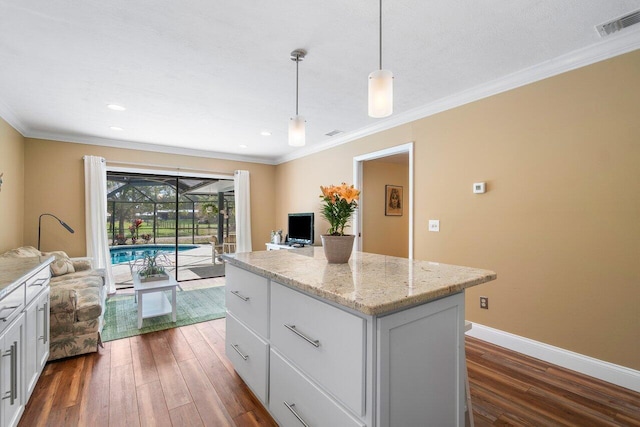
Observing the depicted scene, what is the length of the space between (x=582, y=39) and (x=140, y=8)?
9.87 feet

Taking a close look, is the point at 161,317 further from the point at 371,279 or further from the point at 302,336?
the point at 371,279

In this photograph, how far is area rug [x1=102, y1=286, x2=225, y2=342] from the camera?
3.24 metres

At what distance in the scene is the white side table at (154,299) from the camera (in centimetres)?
327

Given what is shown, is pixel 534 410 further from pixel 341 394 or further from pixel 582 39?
pixel 582 39

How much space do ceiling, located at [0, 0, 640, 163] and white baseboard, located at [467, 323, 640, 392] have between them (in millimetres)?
2290

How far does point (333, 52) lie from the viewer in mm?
2316

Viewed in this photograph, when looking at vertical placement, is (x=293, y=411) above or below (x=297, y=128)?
below

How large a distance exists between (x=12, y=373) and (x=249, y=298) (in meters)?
1.27

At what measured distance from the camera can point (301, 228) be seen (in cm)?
546

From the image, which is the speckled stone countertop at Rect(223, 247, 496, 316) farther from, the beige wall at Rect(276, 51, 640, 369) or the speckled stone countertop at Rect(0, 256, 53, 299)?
the beige wall at Rect(276, 51, 640, 369)

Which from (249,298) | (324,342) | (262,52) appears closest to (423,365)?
(324,342)

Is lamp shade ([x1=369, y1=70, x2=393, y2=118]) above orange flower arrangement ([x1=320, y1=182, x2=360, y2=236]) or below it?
above

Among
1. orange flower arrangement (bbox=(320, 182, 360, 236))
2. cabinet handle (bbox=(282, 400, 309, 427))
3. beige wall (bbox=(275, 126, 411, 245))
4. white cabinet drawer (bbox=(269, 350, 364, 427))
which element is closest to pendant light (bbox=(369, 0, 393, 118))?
orange flower arrangement (bbox=(320, 182, 360, 236))

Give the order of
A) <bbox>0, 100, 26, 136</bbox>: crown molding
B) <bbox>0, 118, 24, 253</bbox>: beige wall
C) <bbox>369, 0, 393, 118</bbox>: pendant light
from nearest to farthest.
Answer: <bbox>369, 0, 393, 118</bbox>: pendant light < <bbox>0, 100, 26, 136</bbox>: crown molding < <bbox>0, 118, 24, 253</bbox>: beige wall
